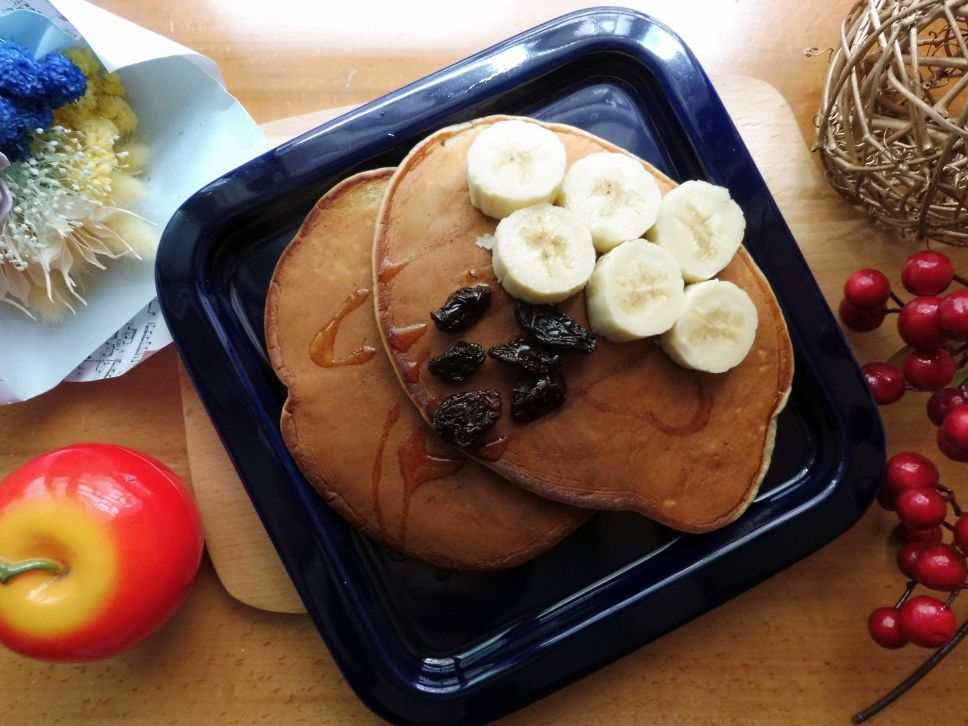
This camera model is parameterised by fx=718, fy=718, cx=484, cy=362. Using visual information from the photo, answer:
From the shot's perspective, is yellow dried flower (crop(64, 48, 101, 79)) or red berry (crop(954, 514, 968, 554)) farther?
yellow dried flower (crop(64, 48, 101, 79))

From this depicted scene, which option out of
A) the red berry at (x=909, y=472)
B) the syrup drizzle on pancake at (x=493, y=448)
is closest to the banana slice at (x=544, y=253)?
the syrup drizzle on pancake at (x=493, y=448)

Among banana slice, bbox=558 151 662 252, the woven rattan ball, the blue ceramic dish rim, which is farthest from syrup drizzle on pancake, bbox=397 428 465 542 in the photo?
the woven rattan ball

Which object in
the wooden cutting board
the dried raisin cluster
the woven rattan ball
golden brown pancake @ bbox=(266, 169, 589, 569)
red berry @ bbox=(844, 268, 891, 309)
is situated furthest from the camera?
the wooden cutting board

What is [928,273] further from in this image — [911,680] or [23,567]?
[23,567]

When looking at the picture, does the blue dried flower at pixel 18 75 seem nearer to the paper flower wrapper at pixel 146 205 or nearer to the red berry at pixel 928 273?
the paper flower wrapper at pixel 146 205

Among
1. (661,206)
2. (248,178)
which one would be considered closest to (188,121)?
(248,178)

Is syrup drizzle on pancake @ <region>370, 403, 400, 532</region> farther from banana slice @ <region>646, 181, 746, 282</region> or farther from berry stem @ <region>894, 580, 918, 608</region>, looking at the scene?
berry stem @ <region>894, 580, 918, 608</region>

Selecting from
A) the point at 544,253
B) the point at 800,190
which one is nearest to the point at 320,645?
the point at 544,253
